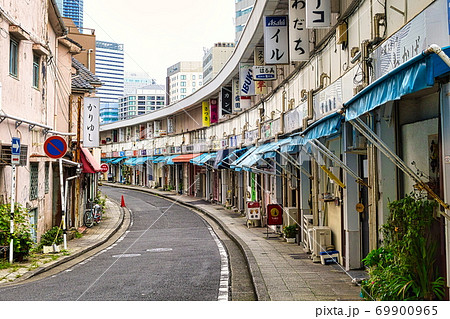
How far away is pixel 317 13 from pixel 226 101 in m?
19.5

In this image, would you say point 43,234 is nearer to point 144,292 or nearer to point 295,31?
point 144,292

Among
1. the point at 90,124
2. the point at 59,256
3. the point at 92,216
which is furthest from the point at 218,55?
the point at 59,256

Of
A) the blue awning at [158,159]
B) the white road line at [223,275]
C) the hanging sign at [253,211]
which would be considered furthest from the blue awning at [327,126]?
the blue awning at [158,159]

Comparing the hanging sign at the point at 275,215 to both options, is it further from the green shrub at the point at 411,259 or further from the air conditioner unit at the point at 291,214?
the green shrub at the point at 411,259

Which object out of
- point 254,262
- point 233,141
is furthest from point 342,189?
point 233,141

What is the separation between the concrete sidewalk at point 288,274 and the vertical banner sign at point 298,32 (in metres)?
5.54

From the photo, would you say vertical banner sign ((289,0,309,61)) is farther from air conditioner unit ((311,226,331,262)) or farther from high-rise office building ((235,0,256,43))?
high-rise office building ((235,0,256,43))

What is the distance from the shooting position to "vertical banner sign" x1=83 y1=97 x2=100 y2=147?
20.7m

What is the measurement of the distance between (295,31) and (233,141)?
615 inches

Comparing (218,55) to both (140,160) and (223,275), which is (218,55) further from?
(223,275)

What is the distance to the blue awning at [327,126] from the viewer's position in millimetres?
7991

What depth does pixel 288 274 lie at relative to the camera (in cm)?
1059

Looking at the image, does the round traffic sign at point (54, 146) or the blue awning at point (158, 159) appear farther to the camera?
the blue awning at point (158, 159)

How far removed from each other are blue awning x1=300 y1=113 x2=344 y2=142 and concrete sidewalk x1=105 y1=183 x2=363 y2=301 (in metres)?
2.77
